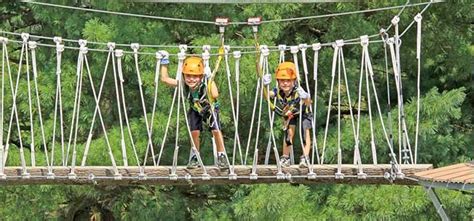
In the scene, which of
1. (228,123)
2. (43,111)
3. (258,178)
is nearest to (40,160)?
(43,111)

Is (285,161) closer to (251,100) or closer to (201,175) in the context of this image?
(201,175)

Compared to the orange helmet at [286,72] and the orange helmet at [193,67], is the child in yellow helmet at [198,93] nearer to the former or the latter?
the orange helmet at [193,67]

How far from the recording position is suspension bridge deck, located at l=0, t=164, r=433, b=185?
22.9 ft

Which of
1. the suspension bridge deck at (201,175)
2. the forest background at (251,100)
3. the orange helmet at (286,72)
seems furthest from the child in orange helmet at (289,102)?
the forest background at (251,100)

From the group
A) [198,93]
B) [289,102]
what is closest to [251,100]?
[289,102]

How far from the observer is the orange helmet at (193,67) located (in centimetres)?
732

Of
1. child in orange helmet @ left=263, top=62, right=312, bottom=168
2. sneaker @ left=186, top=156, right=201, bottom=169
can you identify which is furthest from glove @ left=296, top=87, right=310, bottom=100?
sneaker @ left=186, top=156, right=201, bottom=169

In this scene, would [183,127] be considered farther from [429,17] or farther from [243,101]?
[429,17]

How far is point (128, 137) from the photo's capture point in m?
9.01

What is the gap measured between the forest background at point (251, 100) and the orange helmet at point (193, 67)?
125 centimetres

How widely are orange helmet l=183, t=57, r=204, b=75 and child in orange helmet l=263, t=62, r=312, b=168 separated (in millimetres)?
334

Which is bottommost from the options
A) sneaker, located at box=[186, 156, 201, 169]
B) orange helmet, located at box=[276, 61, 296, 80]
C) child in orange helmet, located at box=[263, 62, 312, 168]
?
sneaker, located at box=[186, 156, 201, 169]

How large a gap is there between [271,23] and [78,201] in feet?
6.48

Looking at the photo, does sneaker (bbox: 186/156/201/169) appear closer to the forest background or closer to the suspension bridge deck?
the suspension bridge deck
